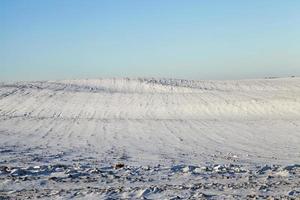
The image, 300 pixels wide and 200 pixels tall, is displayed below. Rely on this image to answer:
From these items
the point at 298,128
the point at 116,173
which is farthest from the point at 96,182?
the point at 298,128

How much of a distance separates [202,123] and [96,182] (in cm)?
1665

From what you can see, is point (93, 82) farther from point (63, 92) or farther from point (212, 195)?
point (212, 195)

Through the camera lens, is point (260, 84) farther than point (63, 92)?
Yes

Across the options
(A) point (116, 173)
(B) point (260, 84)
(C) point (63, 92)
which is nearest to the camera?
(A) point (116, 173)

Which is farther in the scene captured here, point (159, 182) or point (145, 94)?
point (145, 94)

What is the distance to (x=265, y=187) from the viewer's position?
9680 mm

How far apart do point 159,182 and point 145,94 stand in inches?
1261

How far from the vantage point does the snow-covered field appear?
9.93 metres

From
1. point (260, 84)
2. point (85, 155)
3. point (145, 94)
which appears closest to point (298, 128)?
point (85, 155)

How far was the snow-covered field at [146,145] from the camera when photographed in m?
9.93

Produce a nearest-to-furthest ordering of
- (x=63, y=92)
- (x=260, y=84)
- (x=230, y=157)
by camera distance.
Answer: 1. (x=230, y=157)
2. (x=63, y=92)
3. (x=260, y=84)

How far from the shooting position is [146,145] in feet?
61.7

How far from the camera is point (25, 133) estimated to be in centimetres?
2247

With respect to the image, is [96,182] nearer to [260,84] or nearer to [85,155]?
[85,155]
